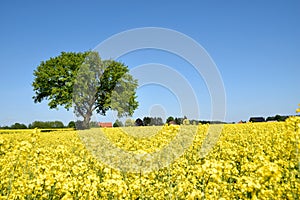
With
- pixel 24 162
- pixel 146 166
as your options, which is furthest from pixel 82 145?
pixel 146 166

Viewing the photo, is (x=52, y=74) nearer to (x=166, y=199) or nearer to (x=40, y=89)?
(x=40, y=89)

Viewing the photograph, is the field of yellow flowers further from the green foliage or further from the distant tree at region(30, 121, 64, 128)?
the distant tree at region(30, 121, 64, 128)

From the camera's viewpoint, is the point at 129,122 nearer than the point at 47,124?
Yes

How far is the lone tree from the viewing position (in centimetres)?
4178

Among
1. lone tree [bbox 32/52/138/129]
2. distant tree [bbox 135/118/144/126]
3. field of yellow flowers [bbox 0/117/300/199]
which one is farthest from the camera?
distant tree [bbox 135/118/144/126]

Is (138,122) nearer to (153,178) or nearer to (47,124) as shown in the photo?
(47,124)

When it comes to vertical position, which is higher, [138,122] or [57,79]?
[57,79]

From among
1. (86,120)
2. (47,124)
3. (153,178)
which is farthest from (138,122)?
(153,178)

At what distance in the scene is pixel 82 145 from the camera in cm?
981

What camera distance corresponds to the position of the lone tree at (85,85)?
4178cm

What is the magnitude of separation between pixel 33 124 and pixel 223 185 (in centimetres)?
5202

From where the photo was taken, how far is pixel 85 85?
41.2 metres

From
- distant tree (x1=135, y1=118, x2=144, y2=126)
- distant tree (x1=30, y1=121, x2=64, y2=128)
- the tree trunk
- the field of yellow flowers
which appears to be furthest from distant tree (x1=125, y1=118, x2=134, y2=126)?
the field of yellow flowers

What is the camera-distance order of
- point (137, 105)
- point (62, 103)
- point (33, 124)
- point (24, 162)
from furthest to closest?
point (33, 124)
point (137, 105)
point (62, 103)
point (24, 162)
